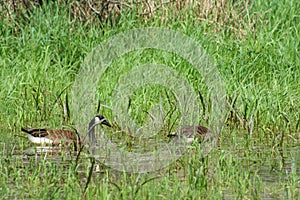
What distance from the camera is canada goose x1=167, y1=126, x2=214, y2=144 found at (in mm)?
7762

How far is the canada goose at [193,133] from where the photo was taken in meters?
7.76

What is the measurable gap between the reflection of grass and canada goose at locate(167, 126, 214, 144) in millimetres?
202

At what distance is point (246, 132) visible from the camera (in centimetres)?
829

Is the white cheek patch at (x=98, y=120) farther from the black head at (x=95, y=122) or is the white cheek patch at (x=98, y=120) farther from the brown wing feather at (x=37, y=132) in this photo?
the brown wing feather at (x=37, y=132)

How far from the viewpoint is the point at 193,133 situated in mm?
7820

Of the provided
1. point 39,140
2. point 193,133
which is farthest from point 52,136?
point 193,133

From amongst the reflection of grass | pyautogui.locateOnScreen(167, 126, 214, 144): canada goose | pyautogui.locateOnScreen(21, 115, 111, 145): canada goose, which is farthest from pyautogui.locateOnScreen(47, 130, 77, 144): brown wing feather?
pyautogui.locateOnScreen(167, 126, 214, 144): canada goose

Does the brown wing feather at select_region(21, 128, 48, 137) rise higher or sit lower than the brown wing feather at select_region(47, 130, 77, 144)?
higher

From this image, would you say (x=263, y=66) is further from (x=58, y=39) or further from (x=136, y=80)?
(x=58, y=39)

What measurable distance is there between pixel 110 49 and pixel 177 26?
1.19m

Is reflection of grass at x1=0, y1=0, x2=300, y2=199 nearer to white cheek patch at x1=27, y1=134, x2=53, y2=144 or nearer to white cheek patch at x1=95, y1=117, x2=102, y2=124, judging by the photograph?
white cheek patch at x1=27, y1=134, x2=53, y2=144

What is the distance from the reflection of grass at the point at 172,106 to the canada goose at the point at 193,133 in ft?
0.66

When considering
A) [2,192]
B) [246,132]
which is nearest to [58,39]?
[246,132]

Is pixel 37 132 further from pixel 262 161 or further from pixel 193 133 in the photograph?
pixel 262 161
